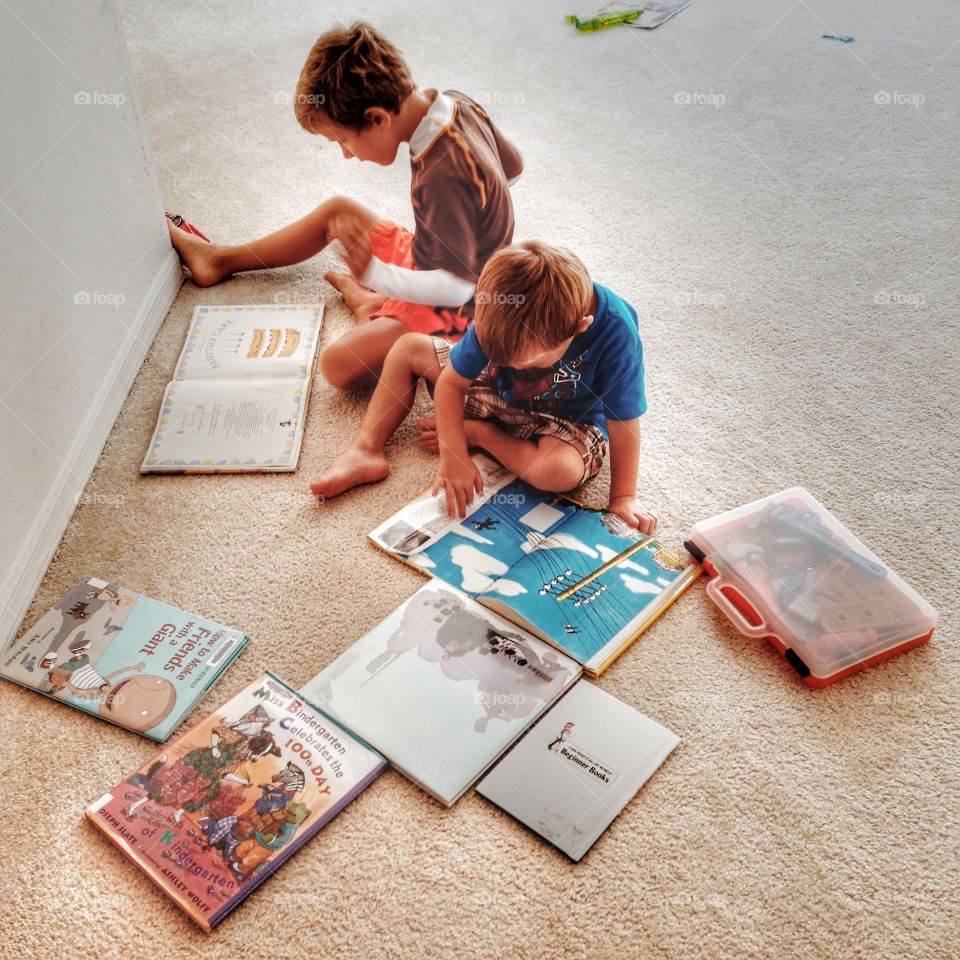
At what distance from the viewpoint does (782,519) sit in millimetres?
1099

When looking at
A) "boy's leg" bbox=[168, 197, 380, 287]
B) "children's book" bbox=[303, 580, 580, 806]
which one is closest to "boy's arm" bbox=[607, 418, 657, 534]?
"children's book" bbox=[303, 580, 580, 806]

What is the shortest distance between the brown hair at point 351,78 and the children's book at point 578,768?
2.51 ft

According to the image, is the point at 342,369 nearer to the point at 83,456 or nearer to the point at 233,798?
the point at 83,456

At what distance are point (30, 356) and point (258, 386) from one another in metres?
0.34

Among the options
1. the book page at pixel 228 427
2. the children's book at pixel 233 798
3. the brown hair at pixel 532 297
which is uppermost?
the brown hair at pixel 532 297

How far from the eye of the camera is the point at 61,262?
1.21 meters

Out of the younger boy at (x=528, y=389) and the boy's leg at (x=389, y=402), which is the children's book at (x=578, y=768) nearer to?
the younger boy at (x=528, y=389)

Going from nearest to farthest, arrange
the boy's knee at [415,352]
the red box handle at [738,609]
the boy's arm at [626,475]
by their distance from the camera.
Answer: the red box handle at [738,609], the boy's arm at [626,475], the boy's knee at [415,352]

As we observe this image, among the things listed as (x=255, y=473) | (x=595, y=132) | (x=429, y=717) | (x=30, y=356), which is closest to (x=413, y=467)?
(x=255, y=473)

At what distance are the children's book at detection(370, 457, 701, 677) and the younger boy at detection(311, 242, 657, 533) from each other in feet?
0.09

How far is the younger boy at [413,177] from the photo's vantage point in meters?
1.10

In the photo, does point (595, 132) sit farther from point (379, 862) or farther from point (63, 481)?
point (379, 862)

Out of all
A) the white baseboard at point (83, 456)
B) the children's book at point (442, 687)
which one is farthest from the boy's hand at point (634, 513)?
the white baseboard at point (83, 456)

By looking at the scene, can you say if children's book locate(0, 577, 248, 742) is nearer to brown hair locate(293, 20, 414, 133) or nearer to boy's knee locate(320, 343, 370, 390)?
boy's knee locate(320, 343, 370, 390)
